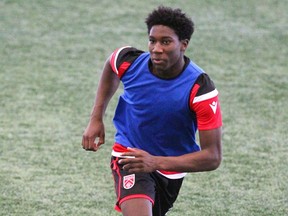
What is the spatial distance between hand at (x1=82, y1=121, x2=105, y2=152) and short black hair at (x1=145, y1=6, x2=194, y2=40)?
27.0 inches

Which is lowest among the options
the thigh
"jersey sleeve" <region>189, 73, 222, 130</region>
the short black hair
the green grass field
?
the green grass field

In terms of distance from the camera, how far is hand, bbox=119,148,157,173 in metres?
5.18

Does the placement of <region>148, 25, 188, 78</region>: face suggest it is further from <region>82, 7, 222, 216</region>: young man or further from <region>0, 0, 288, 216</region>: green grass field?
<region>0, 0, 288, 216</region>: green grass field

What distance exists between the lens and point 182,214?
7.36 meters

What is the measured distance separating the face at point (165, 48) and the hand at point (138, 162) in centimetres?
57

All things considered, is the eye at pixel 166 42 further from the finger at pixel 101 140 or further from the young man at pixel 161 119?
the finger at pixel 101 140

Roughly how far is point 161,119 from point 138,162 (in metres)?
0.49

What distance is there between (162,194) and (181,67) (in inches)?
31.9

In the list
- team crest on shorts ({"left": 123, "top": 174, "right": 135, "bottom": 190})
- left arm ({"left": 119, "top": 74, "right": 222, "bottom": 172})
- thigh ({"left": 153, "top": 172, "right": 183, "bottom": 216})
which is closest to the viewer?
left arm ({"left": 119, "top": 74, "right": 222, "bottom": 172})

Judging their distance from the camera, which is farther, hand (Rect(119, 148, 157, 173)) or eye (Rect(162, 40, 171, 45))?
eye (Rect(162, 40, 171, 45))

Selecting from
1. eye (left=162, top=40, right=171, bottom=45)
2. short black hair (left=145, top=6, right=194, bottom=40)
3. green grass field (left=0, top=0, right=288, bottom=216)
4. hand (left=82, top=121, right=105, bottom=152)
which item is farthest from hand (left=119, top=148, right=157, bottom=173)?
green grass field (left=0, top=0, right=288, bottom=216)

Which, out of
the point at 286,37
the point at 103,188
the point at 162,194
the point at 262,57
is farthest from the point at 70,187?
the point at 286,37

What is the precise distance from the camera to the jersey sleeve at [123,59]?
583 centimetres

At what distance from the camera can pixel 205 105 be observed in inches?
214
